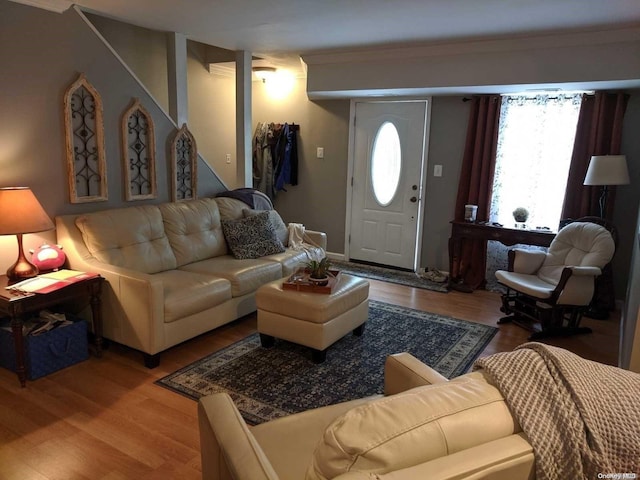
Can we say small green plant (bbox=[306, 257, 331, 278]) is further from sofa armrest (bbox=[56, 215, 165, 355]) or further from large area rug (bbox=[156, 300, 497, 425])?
sofa armrest (bbox=[56, 215, 165, 355])

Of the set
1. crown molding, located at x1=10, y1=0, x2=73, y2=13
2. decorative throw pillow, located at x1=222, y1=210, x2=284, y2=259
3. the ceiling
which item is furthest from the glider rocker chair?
crown molding, located at x1=10, y1=0, x2=73, y2=13

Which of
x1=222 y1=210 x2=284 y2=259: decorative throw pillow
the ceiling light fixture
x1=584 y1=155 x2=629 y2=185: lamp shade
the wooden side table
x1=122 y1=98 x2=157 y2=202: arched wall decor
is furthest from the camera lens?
the ceiling light fixture

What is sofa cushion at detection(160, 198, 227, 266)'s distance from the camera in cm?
385

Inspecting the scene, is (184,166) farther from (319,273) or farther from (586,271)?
(586,271)

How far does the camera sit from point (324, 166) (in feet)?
19.4

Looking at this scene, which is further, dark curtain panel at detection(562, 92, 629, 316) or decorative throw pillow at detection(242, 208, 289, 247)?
decorative throw pillow at detection(242, 208, 289, 247)

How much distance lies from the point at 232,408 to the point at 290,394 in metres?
1.29

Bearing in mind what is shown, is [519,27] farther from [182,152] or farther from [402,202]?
[182,152]

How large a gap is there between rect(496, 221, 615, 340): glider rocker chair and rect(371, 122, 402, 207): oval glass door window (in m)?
1.76

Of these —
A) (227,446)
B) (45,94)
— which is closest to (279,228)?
(45,94)

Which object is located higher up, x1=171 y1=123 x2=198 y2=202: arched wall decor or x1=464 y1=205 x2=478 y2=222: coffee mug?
x1=171 y1=123 x2=198 y2=202: arched wall decor

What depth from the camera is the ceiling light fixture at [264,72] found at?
5574mm

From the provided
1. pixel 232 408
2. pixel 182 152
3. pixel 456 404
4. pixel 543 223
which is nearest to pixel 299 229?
pixel 182 152

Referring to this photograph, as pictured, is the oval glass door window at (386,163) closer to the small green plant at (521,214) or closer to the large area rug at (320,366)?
the small green plant at (521,214)
